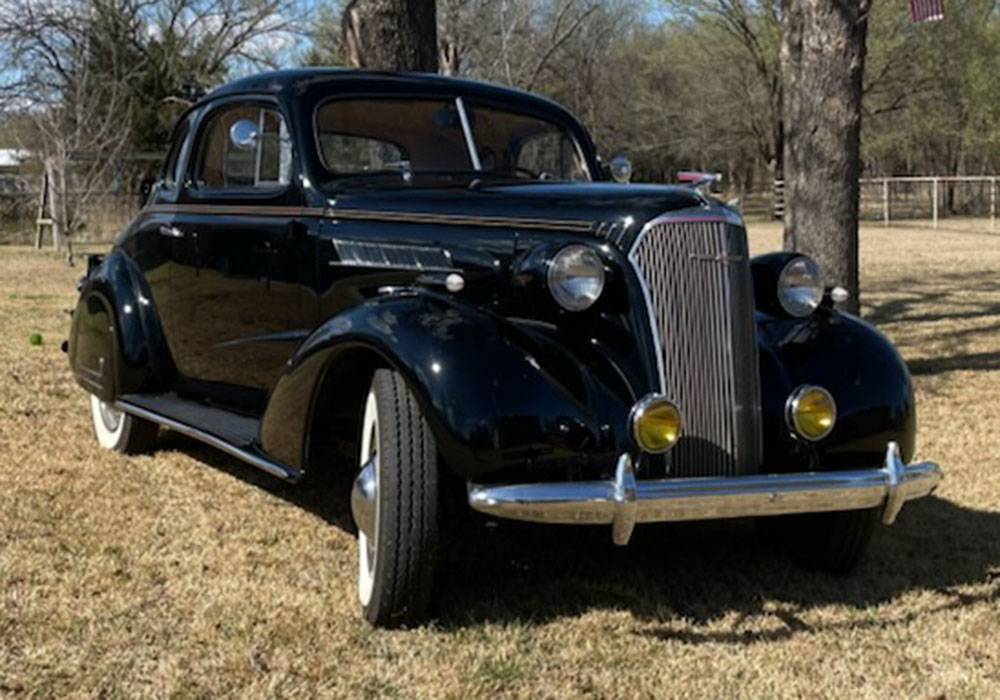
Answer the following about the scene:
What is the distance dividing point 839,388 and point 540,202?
1.16 m

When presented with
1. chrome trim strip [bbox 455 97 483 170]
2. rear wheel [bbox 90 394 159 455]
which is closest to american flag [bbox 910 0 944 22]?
chrome trim strip [bbox 455 97 483 170]

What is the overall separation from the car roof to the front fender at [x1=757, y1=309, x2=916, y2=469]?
1.71m

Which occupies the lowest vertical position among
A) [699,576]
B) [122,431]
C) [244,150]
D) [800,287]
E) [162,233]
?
[699,576]

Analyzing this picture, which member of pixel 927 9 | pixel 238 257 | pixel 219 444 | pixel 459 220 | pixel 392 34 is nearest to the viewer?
pixel 459 220

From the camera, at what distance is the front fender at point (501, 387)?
10.4 ft

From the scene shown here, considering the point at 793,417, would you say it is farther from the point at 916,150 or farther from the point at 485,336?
the point at 916,150

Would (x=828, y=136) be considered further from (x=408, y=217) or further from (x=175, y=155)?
(x=408, y=217)

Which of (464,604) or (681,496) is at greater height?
(681,496)

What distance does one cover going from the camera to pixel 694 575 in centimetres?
396

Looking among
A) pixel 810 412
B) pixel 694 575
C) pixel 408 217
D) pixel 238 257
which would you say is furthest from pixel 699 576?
pixel 238 257

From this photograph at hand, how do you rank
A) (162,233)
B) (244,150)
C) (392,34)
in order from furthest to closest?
1. (392,34)
2. (162,233)
3. (244,150)

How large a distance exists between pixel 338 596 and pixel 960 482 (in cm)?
310

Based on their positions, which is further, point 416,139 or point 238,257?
point 238,257

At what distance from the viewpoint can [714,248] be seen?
134 inches
